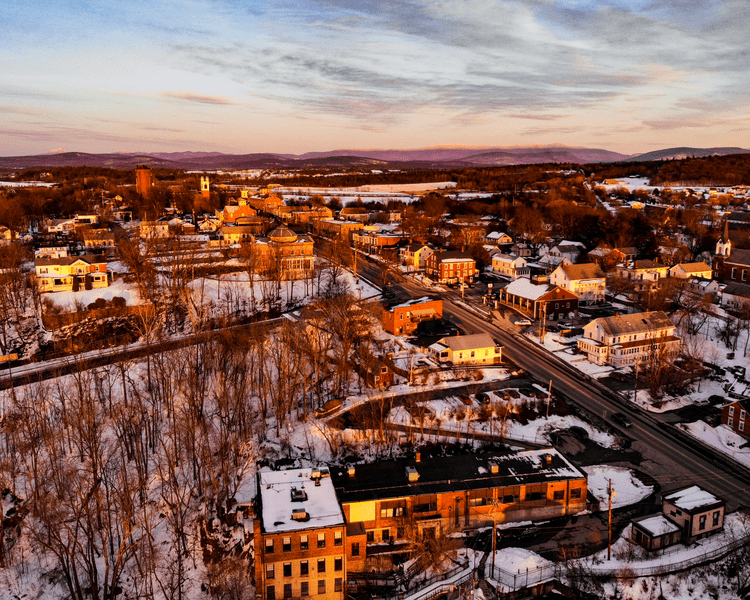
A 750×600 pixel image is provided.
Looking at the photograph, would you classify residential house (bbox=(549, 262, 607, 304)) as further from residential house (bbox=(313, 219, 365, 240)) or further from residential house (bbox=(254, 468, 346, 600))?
residential house (bbox=(254, 468, 346, 600))


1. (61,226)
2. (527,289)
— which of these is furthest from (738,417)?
(61,226)

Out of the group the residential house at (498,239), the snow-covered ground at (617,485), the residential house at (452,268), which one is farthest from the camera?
the residential house at (498,239)

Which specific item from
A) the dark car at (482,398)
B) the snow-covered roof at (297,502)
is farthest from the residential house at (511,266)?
the snow-covered roof at (297,502)

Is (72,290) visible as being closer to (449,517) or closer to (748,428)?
(449,517)

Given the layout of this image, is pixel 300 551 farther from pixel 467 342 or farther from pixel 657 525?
pixel 467 342

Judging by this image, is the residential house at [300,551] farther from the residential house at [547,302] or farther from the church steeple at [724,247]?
the church steeple at [724,247]

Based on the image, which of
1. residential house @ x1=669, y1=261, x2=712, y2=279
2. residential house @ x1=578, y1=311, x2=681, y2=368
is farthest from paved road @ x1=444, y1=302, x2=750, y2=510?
residential house @ x1=669, y1=261, x2=712, y2=279
